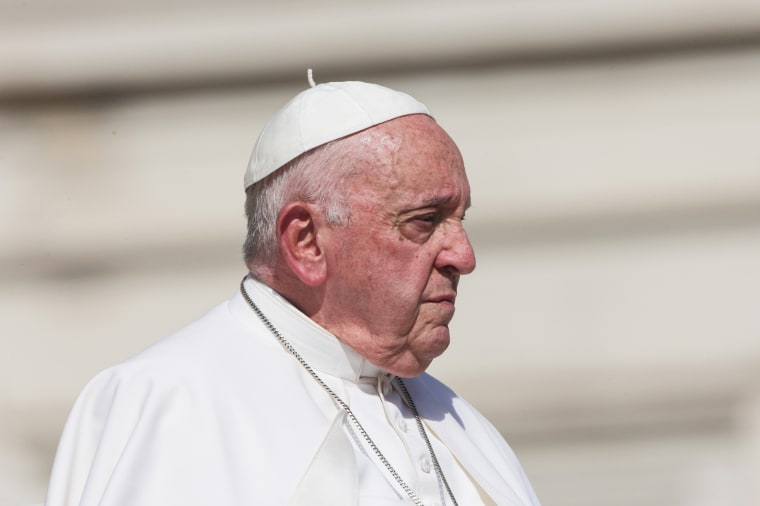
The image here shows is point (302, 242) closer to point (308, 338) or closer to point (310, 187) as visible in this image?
point (310, 187)

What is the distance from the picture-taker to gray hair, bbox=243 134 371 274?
312 cm

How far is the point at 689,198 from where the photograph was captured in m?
5.10

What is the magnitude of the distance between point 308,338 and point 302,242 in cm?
23

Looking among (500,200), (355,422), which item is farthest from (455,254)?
(500,200)

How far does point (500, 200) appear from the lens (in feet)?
16.6

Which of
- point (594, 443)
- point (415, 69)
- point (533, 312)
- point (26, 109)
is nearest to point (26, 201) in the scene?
point (26, 109)

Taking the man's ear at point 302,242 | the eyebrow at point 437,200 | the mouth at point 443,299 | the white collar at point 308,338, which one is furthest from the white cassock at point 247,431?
the eyebrow at point 437,200

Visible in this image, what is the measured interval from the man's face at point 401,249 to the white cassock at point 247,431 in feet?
0.37

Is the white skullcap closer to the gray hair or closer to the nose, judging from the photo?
the gray hair

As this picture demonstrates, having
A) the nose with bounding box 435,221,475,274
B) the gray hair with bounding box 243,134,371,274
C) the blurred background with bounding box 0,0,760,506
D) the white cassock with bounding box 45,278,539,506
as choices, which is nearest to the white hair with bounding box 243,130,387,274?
the gray hair with bounding box 243,134,371,274

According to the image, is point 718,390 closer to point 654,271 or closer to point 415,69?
point 654,271

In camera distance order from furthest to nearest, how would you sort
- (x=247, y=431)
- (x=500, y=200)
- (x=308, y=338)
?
(x=500, y=200), (x=308, y=338), (x=247, y=431)

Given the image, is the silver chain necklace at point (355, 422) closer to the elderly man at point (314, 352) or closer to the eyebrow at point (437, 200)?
the elderly man at point (314, 352)

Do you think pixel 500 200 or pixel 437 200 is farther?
pixel 500 200
